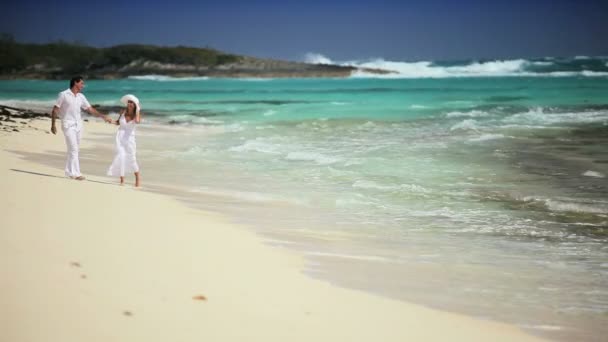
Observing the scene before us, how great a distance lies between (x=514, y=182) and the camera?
9.83 m

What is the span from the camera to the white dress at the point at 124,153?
26.9 feet

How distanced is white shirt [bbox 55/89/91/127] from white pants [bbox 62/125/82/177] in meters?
0.08

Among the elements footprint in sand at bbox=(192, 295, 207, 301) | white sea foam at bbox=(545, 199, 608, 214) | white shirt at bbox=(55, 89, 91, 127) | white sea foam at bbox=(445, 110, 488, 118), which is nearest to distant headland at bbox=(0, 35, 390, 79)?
white sea foam at bbox=(445, 110, 488, 118)

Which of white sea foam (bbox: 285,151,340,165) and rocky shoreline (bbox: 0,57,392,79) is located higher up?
rocky shoreline (bbox: 0,57,392,79)

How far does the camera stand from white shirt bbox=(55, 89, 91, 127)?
8.22 m

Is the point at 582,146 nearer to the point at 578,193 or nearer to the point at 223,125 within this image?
the point at 578,193

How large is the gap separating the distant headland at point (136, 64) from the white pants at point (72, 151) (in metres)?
83.1

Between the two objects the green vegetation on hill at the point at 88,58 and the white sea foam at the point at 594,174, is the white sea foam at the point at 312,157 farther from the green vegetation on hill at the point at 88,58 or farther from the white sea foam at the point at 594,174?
the green vegetation on hill at the point at 88,58

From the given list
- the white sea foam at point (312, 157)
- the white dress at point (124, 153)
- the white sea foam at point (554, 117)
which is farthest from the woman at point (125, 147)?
the white sea foam at point (554, 117)

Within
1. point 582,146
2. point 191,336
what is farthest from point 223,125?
point 191,336

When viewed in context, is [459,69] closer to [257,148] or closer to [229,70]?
[229,70]

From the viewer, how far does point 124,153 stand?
8.26m

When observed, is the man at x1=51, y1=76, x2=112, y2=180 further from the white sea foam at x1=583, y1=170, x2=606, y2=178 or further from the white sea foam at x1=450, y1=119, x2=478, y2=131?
the white sea foam at x1=450, y1=119, x2=478, y2=131

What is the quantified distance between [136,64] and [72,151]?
10140 centimetres
